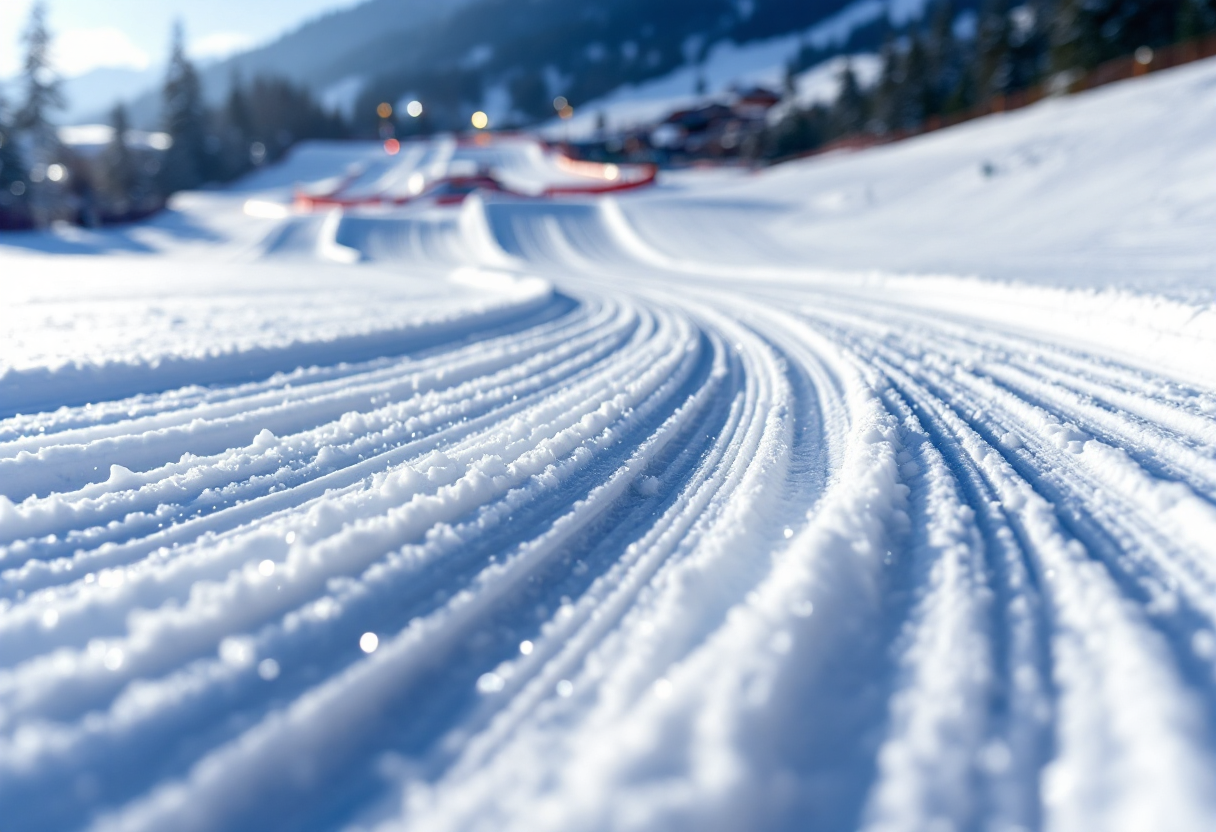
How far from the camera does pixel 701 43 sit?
145500 millimetres

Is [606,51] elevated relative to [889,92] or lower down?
elevated

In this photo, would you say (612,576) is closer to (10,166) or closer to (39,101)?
(10,166)

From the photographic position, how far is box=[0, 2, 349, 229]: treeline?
114 ft

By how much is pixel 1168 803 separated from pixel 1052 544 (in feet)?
4.31

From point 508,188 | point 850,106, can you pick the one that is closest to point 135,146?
point 508,188

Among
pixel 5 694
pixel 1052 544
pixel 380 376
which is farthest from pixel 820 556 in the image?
pixel 380 376

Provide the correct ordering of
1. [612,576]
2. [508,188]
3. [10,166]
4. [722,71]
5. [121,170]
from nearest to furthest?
[612,576] → [10,166] → [508,188] → [121,170] → [722,71]

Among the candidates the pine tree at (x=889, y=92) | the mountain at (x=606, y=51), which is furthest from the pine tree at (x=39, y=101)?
the mountain at (x=606, y=51)

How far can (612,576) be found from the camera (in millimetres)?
2764

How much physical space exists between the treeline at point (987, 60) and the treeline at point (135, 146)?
40.2 metres

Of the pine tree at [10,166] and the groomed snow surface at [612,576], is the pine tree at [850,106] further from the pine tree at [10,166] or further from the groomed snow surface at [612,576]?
the pine tree at [10,166]

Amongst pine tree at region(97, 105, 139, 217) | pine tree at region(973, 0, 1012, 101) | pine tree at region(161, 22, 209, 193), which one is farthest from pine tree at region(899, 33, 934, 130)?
pine tree at region(97, 105, 139, 217)

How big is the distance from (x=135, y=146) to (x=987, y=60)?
57.2 meters

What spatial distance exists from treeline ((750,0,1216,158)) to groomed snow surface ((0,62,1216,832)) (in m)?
25.9
